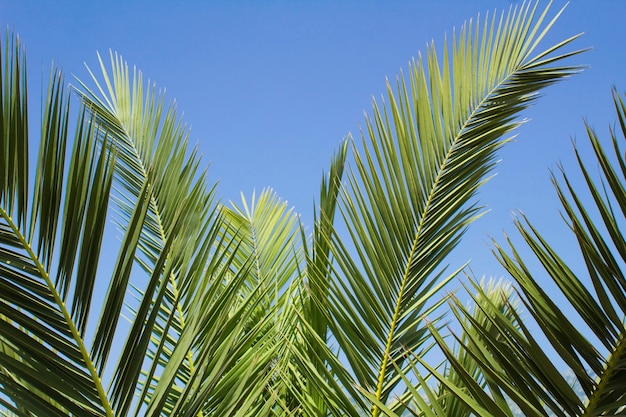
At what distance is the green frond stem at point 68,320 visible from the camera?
1.25m

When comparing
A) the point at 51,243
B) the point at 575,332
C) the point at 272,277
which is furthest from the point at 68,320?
the point at 272,277

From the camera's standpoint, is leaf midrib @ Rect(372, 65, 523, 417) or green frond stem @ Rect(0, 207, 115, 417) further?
leaf midrib @ Rect(372, 65, 523, 417)

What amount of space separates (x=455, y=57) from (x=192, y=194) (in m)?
1.05

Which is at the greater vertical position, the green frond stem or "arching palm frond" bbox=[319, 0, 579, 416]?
"arching palm frond" bbox=[319, 0, 579, 416]

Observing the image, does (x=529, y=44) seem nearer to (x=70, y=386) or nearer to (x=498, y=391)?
(x=498, y=391)

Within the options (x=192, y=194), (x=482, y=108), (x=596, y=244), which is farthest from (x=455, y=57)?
(x=596, y=244)

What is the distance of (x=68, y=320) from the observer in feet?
4.11

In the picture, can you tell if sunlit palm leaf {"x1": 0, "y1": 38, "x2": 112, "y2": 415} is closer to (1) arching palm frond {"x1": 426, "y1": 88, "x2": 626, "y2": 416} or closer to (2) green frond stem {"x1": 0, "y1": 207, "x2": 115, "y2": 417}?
(2) green frond stem {"x1": 0, "y1": 207, "x2": 115, "y2": 417}

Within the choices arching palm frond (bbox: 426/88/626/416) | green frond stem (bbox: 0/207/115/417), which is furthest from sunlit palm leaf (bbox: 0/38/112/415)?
arching palm frond (bbox: 426/88/626/416)

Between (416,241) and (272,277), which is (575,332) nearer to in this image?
(416,241)

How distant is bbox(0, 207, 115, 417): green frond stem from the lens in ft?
4.11

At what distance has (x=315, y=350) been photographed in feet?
7.00

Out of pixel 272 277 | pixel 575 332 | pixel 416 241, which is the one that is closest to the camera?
pixel 575 332

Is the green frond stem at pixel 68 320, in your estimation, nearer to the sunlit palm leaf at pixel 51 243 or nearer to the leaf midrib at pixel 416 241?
the sunlit palm leaf at pixel 51 243
